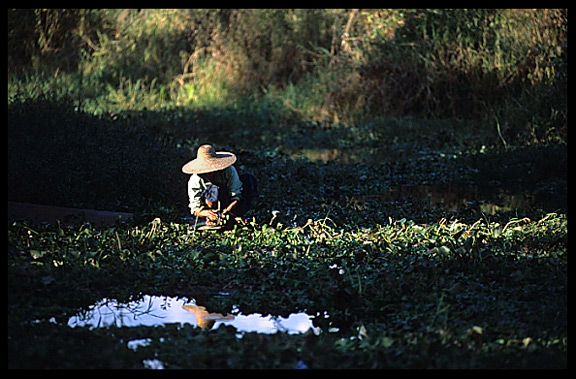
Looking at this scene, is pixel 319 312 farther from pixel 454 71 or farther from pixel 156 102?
pixel 156 102

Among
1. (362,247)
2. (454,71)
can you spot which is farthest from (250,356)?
(454,71)

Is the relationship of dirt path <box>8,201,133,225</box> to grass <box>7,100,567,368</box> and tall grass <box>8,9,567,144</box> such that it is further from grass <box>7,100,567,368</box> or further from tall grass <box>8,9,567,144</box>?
tall grass <box>8,9,567,144</box>

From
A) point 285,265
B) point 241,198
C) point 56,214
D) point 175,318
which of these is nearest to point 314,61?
point 241,198

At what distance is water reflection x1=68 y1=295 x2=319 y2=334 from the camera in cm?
516

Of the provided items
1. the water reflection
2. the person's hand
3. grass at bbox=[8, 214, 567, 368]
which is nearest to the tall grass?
the person's hand

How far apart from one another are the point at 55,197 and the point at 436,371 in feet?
18.1

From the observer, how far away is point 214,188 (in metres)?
7.36

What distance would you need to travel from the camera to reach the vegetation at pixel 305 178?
4785 millimetres

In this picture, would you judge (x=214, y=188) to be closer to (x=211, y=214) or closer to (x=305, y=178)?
(x=211, y=214)

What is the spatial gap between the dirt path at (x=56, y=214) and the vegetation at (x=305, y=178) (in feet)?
1.04

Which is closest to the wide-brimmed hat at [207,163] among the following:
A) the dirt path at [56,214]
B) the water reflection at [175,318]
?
the dirt path at [56,214]

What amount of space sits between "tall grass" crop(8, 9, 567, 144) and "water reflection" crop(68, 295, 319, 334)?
7.34 metres

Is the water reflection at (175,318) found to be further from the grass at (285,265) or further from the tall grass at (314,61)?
the tall grass at (314,61)

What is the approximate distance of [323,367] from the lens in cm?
430
